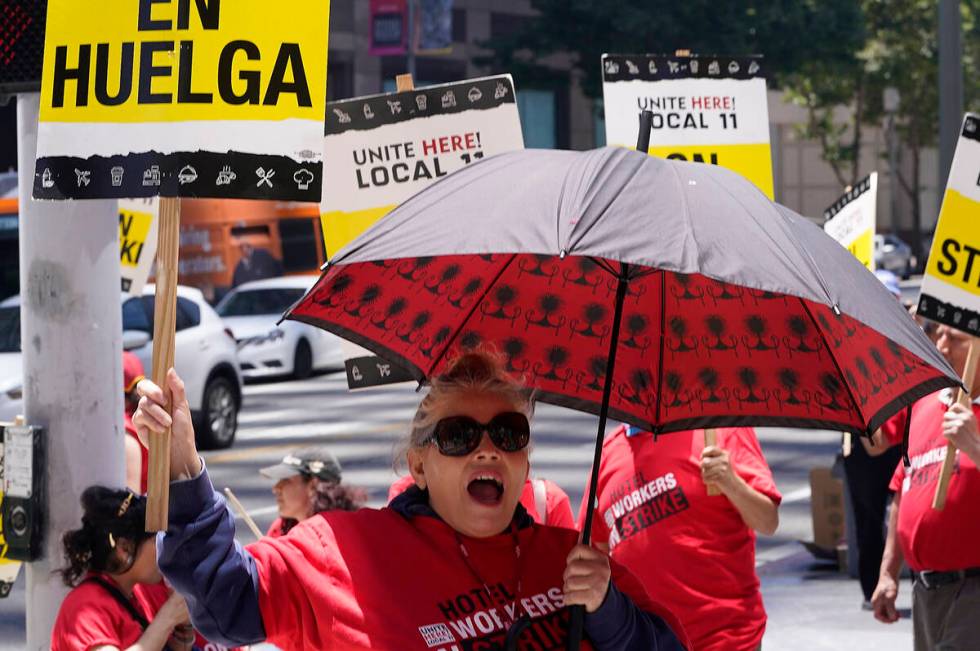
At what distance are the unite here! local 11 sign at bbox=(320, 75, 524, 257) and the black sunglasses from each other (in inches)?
115

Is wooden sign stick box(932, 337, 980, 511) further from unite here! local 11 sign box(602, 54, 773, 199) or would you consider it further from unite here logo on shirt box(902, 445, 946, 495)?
unite here! local 11 sign box(602, 54, 773, 199)

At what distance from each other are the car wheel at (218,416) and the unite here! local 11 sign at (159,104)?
14.6 m

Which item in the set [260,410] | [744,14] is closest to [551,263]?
[260,410]

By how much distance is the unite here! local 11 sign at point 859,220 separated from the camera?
877 centimetres

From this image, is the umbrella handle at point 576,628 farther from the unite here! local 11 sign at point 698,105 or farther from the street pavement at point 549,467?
the unite here! local 11 sign at point 698,105

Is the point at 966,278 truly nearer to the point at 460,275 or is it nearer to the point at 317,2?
the point at 460,275

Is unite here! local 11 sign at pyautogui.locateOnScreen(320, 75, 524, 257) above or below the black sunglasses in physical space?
above

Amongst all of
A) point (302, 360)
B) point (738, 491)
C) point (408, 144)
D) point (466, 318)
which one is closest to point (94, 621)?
point (466, 318)

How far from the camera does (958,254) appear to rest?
261 inches

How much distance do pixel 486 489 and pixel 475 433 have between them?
12 cm

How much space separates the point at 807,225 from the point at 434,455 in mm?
984

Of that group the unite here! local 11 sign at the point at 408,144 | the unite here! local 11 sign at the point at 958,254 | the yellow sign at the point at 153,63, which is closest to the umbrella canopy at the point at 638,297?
the yellow sign at the point at 153,63

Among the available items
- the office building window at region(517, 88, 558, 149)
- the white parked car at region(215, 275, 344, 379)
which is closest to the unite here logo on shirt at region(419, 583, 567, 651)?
the white parked car at region(215, 275, 344, 379)

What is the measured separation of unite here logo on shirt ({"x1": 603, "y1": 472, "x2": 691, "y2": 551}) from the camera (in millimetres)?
6027
